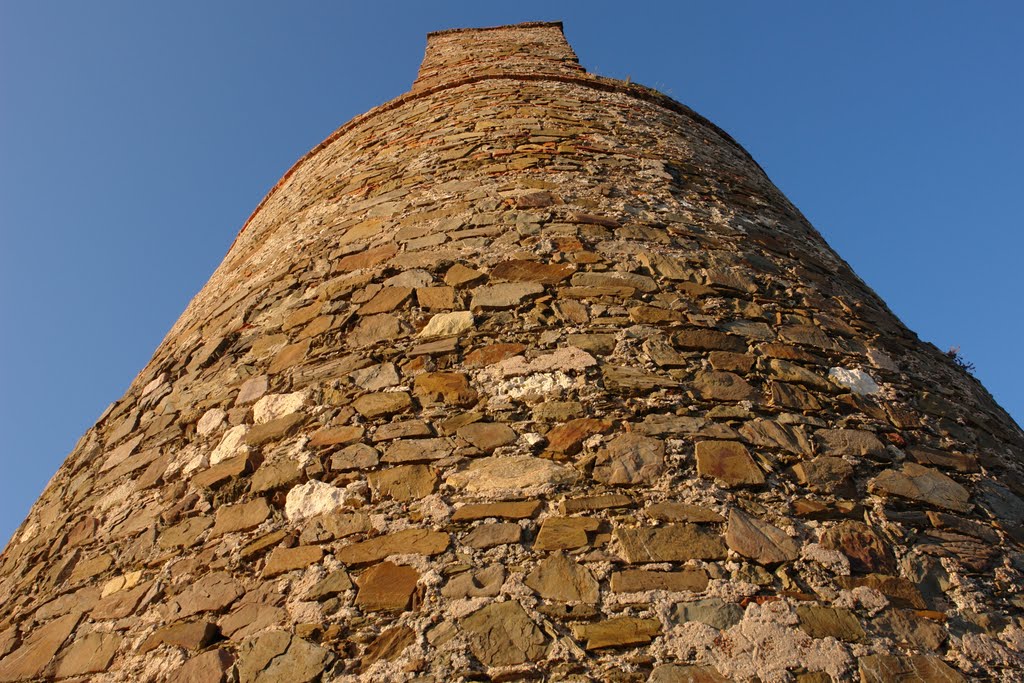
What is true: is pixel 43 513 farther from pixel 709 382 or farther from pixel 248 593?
pixel 709 382

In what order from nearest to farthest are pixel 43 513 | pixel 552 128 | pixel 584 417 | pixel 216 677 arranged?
pixel 216 677 < pixel 584 417 < pixel 43 513 < pixel 552 128

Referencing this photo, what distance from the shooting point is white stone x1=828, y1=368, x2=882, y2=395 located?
252 centimetres

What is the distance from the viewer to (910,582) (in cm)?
187

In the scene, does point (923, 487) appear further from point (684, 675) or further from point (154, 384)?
point (154, 384)

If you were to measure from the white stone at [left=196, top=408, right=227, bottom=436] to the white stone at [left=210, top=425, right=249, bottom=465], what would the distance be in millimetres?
96

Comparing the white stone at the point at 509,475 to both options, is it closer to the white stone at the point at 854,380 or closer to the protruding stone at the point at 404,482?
the protruding stone at the point at 404,482

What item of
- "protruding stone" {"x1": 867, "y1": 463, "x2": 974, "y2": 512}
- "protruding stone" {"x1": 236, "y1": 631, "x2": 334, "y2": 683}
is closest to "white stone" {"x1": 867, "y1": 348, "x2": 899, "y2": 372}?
"protruding stone" {"x1": 867, "y1": 463, "x2": 974, "y2": 512}

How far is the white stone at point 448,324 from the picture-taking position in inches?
101

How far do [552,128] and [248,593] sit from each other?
2.77 meters

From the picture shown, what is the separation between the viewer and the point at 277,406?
2520 millimetres

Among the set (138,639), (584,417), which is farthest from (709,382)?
(138,639)

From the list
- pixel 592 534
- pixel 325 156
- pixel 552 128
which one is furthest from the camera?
pixel 325 156

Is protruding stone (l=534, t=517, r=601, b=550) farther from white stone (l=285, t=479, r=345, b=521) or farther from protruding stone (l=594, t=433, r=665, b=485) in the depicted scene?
white stone (l=285, t=479, r=345, b=521)

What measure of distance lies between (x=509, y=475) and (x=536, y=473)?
7 cm
